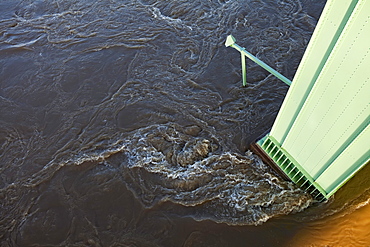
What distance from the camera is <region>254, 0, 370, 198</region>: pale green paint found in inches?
145

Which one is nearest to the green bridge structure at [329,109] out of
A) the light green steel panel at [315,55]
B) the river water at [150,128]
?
the light green steel panel at [315,55]

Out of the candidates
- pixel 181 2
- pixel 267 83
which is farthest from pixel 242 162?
pixel 181 2

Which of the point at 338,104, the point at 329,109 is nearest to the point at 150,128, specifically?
the point at 329,109

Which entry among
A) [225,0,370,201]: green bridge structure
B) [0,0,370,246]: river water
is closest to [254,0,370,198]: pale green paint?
[225,0,370,201]: green bridge structure

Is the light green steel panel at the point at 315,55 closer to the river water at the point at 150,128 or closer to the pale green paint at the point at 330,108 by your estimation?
the pale green paint at the point at 330,108

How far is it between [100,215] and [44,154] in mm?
2561

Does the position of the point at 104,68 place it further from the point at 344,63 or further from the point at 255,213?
the point at 344,63

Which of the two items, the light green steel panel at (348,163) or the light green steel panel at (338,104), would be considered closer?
the light green steel panel at (338,104)

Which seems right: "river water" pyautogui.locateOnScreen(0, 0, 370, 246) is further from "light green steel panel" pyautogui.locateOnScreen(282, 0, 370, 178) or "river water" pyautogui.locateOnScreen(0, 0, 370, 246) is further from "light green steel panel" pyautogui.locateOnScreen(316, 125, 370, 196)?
"light green steel panel" pyautogui.locateOnScreen(282, 0, 370, 178)

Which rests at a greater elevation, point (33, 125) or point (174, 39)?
Result: point (174, 39)

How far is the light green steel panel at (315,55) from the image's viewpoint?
366 cm

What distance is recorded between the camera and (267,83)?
8.72m

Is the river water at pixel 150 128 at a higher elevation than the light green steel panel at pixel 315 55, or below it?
below

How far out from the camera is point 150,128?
7.88 metres
